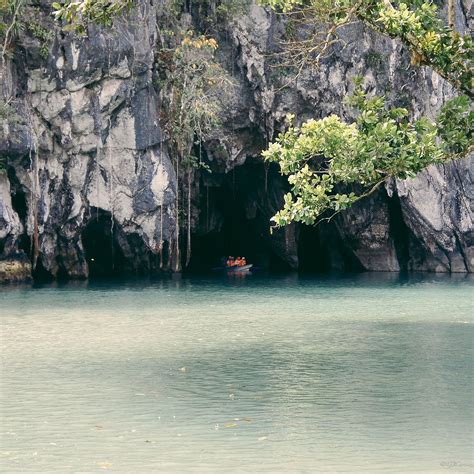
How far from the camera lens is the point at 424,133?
40.6ft

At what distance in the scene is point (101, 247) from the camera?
33.8 m

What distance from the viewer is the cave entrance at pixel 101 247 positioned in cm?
3142

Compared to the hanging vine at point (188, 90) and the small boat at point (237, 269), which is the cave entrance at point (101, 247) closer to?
the hanging vine at point (188, 90)

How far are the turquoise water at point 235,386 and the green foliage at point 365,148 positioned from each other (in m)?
2.39

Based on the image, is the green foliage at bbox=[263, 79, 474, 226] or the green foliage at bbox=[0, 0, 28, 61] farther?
the green foliage at bbox=[0, 0, 28, 61]

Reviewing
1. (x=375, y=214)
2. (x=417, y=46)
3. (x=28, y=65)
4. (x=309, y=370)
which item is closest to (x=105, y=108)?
(x=28, y=65)

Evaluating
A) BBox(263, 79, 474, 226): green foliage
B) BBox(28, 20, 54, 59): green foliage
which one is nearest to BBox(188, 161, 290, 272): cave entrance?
BBox(28, 20, 54, 59): green foliage

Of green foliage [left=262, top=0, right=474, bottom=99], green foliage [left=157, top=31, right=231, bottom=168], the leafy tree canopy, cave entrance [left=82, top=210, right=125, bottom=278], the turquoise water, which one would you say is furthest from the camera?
cave entrance [left=82, top=210, right=125, bottom=278]

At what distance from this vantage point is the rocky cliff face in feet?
94.6

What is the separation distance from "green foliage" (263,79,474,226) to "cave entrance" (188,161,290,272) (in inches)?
848

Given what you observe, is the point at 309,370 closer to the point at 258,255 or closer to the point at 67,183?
the point at 67,183

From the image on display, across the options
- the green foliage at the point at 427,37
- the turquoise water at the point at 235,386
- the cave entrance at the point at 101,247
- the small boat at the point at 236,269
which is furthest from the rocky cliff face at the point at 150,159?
the green foliage at the point at 427,37

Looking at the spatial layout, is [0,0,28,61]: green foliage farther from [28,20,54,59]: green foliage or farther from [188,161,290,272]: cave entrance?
[188,161,290,272]: cave entrance

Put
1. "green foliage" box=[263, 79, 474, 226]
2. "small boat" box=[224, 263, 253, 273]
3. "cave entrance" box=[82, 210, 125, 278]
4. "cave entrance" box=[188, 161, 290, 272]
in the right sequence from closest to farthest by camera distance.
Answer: "green foliage" box=[263, 79, 474, 226]
"cave entrance" box=[82, 210, 125, 278]
"cave entrance" box=[188, 161, 290, 272]
"small boat" box=[224, 263, 253, 273]
